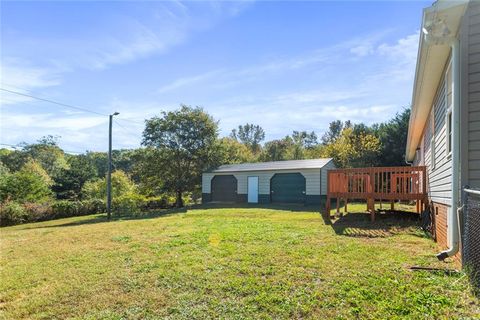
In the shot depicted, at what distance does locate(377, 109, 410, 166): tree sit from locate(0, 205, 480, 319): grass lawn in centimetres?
1753

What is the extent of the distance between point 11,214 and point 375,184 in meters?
Result: 18.1

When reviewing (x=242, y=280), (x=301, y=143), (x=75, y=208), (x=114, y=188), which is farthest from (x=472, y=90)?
(x=301, y=143)

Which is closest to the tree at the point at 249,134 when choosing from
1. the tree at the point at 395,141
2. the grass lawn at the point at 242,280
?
the tree at the point at 395,141

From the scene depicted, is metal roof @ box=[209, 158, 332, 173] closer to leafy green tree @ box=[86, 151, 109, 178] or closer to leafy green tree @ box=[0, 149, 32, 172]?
leafy green tree @ box=[0, 149, 32, 172]

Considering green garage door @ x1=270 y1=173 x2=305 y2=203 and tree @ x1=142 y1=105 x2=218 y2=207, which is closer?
green garage door @ x1=270 y1=173 x2=305 y2=203

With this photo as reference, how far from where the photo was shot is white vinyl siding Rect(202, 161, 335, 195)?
1694cm

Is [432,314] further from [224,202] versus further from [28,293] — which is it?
[224,202]

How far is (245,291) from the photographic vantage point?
140 inches

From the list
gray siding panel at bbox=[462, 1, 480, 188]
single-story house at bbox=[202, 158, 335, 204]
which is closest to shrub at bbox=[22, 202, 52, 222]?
single-story house at bbox=[202, 158, 335, 204]

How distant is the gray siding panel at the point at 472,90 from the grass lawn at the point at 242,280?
Result: 4.20 feet

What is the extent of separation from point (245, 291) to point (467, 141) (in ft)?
10.5

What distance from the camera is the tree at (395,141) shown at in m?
22.2

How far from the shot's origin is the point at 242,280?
3902 mm

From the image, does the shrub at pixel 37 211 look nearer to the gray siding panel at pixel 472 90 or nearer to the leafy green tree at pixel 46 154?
the gray siding panel at pixel 472 90
